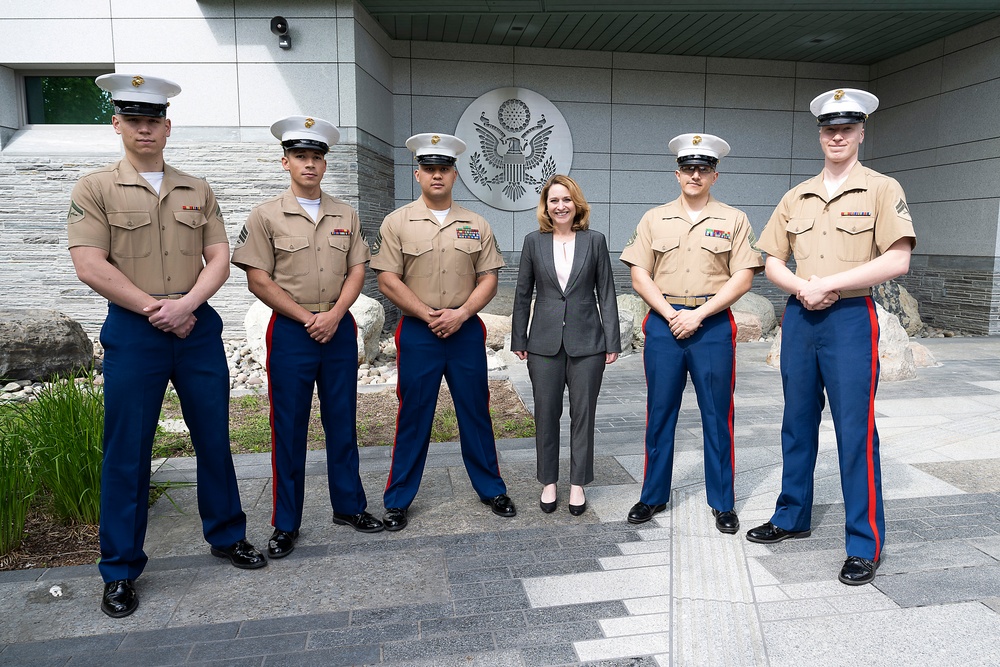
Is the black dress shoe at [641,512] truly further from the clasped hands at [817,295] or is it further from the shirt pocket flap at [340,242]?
the shirt pocket flap at [340,242]

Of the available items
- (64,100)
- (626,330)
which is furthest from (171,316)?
(64,100)

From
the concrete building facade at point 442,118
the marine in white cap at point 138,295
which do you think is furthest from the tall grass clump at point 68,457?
the concrete building facade at point 442,118

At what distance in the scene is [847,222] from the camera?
3146mm

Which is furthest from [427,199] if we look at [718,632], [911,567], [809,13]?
[809,13]

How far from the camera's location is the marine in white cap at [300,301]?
3.37 metres

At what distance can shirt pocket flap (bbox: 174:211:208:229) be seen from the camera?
9.94 ft

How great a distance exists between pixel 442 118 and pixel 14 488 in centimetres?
896

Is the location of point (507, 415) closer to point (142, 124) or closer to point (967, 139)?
point (142, 124)

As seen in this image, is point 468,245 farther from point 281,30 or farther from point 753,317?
point 753,317

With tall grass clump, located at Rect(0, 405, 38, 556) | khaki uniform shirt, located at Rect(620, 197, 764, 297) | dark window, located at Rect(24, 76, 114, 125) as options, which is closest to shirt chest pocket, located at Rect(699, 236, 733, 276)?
khaki uniform shirt, located at Rect(620, 197, 764, 297)

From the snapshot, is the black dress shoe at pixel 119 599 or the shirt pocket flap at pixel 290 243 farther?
the shirt pocket flap at pixel 290 243

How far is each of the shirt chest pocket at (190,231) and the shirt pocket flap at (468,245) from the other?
49.6 inches

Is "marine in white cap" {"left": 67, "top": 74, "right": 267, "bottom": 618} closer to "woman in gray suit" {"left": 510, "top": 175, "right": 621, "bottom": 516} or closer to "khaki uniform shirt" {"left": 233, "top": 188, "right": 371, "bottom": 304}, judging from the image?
"khaki uniform shirt" {"left": 233, "top": 188, "right": 371, "bottom": 304}

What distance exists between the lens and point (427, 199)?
148 inches
